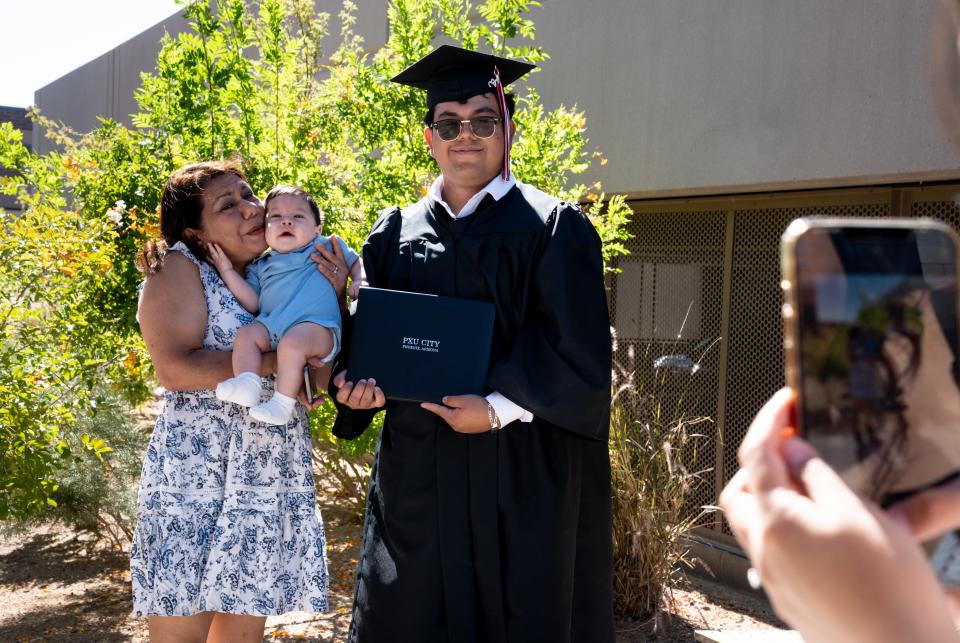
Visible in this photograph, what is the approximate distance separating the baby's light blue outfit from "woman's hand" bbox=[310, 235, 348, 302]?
0.07ft

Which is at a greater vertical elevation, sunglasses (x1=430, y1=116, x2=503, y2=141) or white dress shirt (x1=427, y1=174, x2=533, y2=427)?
sunglasses (x1=430, y1=116, x2=503, y2=141)

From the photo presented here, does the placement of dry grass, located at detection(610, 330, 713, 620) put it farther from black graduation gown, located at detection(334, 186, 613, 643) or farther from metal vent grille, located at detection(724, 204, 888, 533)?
black graduation gown, located at detection(334, 186, 613, 643)

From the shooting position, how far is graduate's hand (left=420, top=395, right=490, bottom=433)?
2.81 meters

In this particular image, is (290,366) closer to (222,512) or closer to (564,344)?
(222,512)

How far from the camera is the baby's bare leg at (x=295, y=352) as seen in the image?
3104 mm

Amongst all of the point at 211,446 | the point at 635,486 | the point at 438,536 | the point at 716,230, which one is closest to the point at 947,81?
the point at 438,536

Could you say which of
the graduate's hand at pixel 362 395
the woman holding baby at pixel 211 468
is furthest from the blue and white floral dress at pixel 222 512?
the graduate's hand at pixel 362 395

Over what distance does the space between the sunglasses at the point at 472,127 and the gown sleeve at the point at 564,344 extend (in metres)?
0.38

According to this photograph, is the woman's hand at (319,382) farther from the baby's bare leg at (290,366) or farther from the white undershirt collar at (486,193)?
the white undershirt collar at (486,193)

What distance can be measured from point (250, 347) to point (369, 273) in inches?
18.5

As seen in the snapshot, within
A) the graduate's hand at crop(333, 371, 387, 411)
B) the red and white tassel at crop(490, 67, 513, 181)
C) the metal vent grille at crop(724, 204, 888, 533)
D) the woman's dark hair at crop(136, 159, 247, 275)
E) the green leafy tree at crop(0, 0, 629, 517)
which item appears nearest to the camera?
the graduate's hand at crop(333, 371, 387, 411)

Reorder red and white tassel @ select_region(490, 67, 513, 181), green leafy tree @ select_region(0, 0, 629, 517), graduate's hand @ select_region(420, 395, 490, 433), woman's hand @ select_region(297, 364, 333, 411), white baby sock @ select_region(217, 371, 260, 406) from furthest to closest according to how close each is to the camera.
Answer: green leafy tree @ select_region(0, 0, 629, 517) < woman's hand @ select_region(297, 364, 333, 411) < red and white tassel @ select_region(490, 67, 513, 181) < white baby sock @ select_region(217, 371, 260, 406) < graduate's hand @ select_region(420, 395, 490, 433)

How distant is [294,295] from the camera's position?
3238mm

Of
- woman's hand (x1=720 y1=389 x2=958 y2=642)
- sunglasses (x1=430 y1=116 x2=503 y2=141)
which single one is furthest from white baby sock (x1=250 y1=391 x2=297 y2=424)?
woman's hand (x1=720 y1=389 x2=958 y2=642)
